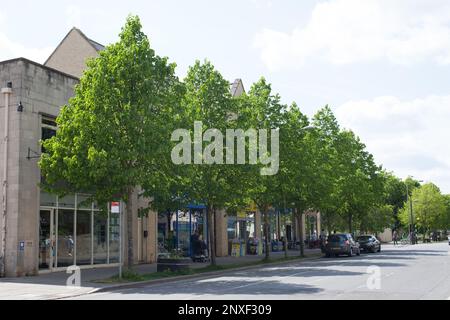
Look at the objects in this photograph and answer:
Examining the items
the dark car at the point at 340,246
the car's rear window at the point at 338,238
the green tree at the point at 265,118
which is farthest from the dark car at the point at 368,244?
the green tree at the point at 265,118

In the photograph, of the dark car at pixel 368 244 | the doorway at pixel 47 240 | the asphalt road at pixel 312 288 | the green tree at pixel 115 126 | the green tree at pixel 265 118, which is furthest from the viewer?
the dark car at pixel 368 244

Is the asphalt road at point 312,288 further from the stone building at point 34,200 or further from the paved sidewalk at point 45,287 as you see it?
the stone building at point 34,200

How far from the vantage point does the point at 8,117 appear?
21297mm

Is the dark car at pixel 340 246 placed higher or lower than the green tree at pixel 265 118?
lower

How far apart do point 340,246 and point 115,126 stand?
21.7m

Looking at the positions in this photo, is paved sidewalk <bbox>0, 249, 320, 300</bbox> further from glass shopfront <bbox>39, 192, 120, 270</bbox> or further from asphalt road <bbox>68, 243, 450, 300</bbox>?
glass shopfront <bbox>39, 192, 120, 270</bbox>

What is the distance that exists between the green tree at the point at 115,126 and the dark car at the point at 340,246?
19715mm

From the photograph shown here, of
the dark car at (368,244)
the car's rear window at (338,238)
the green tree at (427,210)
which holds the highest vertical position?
the green tree at (427,210)

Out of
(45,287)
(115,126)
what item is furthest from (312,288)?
(115,126)

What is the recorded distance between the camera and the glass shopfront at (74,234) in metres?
22.5

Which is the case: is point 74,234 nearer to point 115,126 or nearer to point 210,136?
point 115,126

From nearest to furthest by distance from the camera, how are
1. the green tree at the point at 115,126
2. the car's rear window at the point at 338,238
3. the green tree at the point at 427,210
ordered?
the green tree at the point at 115,126 → the car's rear window at the point at 338,238 → the green tree at the point at 427,210

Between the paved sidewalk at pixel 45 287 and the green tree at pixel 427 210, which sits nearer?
the paved sidewalk at pixel 45 287

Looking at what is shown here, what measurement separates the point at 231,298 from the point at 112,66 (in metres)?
10.2
